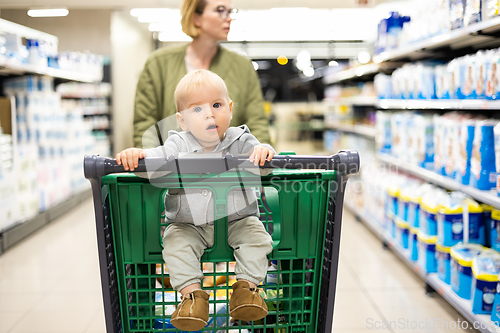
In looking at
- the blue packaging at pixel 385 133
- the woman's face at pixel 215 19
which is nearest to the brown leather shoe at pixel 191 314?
the woman's face at pixel 215 19

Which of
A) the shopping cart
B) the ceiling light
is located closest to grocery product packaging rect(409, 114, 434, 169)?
the shopping cart

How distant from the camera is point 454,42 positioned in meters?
3.00

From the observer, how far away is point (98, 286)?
2.94 metres

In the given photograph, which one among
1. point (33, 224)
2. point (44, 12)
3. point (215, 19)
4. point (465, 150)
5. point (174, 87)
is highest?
point (44, 12)

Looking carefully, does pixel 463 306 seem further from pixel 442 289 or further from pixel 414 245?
pixel 414 245

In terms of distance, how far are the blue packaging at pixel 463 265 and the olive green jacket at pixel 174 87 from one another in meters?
1.25

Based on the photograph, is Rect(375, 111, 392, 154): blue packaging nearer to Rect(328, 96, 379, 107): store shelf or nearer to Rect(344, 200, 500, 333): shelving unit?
Rect(328, 96, 379, 107): store shelf

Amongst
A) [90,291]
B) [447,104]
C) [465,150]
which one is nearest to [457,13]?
[447,104]

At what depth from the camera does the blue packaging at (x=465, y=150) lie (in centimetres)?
244

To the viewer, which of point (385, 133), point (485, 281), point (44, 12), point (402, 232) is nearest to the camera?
point (485, 281)

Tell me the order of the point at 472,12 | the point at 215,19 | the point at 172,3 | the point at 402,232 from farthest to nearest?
the point at 172,3, the point at 402,232, the point at 472,12, the point at 215,19

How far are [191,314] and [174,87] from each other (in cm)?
109

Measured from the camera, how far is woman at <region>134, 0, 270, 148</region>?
6.12 ft

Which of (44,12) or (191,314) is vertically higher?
(44,12)
